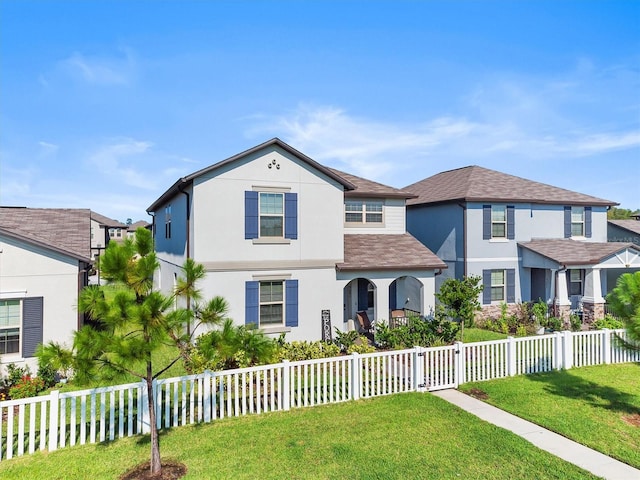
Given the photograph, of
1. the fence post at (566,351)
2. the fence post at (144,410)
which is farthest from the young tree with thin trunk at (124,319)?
Result: the fence post at (566,351)

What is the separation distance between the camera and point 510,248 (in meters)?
19.3

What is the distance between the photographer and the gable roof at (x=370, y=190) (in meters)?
16.4

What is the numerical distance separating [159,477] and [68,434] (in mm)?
2837

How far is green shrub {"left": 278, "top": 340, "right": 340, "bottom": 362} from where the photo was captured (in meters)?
11.3

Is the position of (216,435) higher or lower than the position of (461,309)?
lower

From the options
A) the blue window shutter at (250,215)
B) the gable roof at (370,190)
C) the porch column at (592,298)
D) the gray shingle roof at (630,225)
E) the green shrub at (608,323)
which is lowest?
the green shrub at (608,323)

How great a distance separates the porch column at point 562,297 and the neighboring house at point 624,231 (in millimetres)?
13736

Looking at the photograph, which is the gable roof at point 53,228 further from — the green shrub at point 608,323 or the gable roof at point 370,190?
the green shrub at point 608,323

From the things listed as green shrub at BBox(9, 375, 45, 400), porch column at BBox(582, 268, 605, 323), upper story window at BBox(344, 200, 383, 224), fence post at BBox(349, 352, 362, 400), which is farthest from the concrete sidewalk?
porch column at BBox(582, 268, 605, 323)

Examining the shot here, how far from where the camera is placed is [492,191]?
63.6 ft

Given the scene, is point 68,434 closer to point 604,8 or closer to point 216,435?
point 216,435

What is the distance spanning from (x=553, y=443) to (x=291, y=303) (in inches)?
341

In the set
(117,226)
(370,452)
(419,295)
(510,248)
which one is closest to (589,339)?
(419,295)

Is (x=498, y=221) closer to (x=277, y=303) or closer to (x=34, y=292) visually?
(x=277, y=303)
